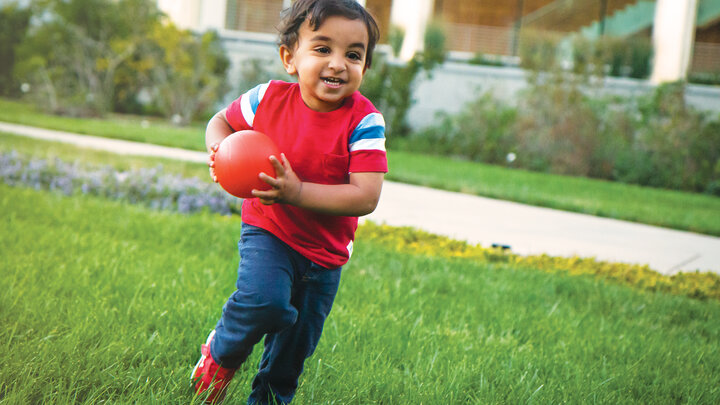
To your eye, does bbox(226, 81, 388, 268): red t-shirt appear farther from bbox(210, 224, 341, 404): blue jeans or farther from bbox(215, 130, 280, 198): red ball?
bbox(215, 130, 280, 198): red ball

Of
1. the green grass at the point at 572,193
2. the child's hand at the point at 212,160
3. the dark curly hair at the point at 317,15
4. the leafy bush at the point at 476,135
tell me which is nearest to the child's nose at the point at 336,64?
the dark curly hair at the point at 317,15

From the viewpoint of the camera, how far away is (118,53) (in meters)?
16.2

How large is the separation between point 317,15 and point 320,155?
42cm

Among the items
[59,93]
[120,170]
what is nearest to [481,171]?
[120,170]

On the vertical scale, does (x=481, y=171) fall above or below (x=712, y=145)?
below

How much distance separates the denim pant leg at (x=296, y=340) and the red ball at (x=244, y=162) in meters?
0.40

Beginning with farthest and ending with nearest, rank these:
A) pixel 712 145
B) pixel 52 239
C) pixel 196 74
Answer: pixel 196 74, pixel 712 145, pixel 52 239

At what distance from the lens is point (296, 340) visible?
7.75 ft

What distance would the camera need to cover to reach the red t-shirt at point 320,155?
2199mm

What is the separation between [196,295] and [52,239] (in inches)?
48.8

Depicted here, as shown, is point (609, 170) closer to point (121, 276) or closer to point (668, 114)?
point (668, 114)

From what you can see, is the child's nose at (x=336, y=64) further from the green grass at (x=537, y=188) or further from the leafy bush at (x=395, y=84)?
the leafy bush at (x=395, y=84)

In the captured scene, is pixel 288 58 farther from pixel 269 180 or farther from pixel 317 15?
pixel 269 180

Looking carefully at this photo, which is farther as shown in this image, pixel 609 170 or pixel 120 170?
pixel 609 170
